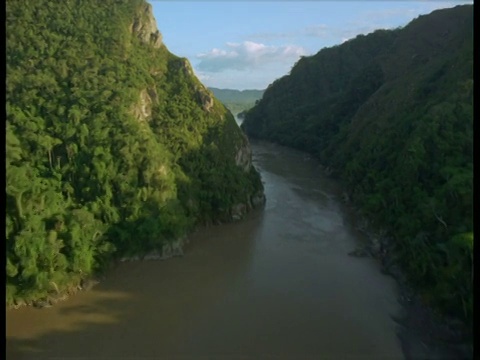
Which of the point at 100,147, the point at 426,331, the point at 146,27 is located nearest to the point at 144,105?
the point at 100,147

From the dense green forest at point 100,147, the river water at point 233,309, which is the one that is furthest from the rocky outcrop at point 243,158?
the river water at point 233,309

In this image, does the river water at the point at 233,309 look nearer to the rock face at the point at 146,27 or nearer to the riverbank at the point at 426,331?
the riverbank at the point at 426,331

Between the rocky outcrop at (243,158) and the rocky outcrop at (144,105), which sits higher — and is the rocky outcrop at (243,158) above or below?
below

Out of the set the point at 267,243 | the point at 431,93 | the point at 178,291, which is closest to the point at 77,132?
A: the point at 178,291

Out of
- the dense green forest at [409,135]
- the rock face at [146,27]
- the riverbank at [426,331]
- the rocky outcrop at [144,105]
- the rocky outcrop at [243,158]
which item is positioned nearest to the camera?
the riverbank at [426,331]

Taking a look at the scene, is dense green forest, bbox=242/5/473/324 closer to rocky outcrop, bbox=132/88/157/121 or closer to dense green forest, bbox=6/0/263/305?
dense green forest, bbox=6/0/263/305

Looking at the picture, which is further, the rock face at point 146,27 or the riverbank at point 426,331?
the rock face at point 146,27
